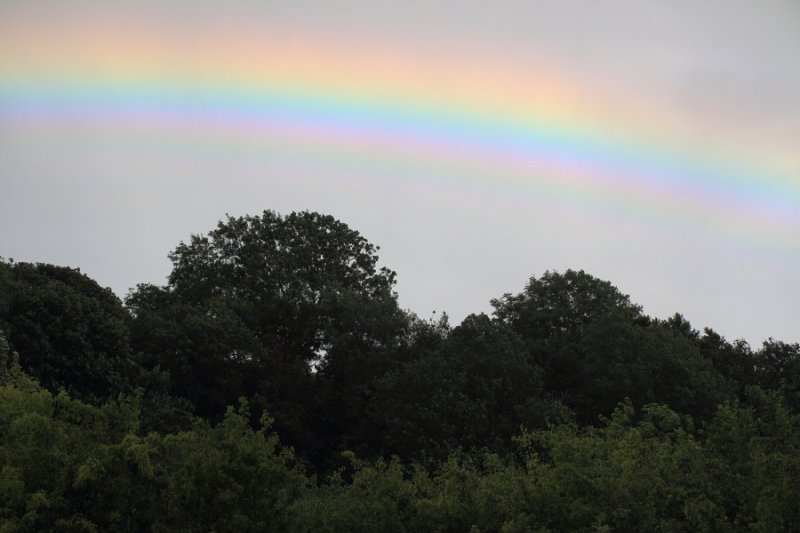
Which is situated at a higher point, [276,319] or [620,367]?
[276,319]

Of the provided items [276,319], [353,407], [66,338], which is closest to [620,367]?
[353,407]

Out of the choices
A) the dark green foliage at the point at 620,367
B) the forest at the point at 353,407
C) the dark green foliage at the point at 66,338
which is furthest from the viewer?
the dark green foliage at the point at 620,367

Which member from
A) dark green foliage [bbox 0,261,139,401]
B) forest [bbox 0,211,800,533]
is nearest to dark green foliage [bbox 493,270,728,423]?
forest [bbox 0,211,800,533]

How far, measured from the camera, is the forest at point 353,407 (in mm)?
22594

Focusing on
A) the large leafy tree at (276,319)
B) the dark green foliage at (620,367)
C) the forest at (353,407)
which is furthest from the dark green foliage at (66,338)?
the dark green foliage at (620,367)

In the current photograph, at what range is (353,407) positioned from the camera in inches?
1953

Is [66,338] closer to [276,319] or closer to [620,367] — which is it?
[276,319]

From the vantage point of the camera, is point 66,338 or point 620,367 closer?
point 66,338

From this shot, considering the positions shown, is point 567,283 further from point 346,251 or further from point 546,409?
point 546,409

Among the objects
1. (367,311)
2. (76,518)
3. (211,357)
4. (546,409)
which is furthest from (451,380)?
(76,518)

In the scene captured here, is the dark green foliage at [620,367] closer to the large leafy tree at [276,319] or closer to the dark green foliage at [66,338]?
the large leafy tree at [276,319]

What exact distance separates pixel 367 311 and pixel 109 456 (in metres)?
30.0

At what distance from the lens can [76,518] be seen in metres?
21.5

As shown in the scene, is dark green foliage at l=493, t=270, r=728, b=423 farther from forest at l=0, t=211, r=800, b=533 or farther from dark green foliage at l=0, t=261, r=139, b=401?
dark green foliage at l=0, t=261, r=139, b=401
